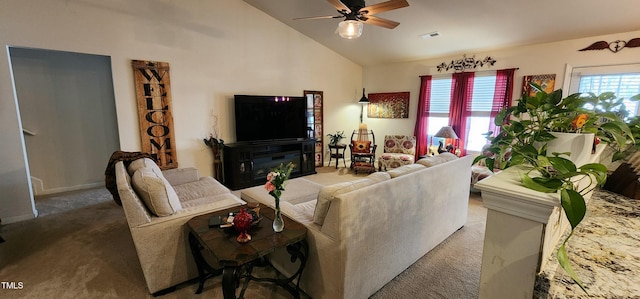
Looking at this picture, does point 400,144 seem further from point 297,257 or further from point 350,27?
point 297,257

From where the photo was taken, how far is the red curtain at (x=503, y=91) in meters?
4.63

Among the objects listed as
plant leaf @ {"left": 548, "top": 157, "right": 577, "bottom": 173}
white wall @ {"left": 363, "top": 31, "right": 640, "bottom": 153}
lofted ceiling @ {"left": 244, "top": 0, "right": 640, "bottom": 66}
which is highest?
lofted ceiling @ {"left": 244, "top": 0, "right": 640, "bottom": 66}

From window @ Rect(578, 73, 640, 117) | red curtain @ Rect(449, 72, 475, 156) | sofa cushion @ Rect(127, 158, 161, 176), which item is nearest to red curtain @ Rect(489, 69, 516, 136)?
red curtain @ Rect(449, 72, 475, 156)

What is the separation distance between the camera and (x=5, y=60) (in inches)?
121

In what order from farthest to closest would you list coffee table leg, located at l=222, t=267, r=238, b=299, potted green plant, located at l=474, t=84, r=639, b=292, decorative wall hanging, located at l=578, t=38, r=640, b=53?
decorative wall hanging, located at l=578, t=38, r=640, b=53
coffee table leg, located at l=222, t=267, r=238, b=299
potted green plant, located at l=474, t=84, r=639, b=292

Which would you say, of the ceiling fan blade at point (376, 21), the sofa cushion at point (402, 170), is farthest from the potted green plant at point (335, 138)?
the sofa cushion at point (402, 170)

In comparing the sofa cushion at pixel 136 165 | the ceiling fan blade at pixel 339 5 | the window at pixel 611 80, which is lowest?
the sofa cushion at pixel 136 165

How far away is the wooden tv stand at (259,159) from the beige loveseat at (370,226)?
2018 mm

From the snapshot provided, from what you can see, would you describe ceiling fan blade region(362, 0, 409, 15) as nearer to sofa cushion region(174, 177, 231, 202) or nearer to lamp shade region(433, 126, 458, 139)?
sofa cushion region(174, 177, 231, 202)

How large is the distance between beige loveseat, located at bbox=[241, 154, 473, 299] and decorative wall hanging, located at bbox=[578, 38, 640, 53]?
10.8ft

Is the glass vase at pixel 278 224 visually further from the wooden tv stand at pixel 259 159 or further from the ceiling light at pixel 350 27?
the wooden tv stand at pixel 259 159

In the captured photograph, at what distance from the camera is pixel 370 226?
1.87 meters

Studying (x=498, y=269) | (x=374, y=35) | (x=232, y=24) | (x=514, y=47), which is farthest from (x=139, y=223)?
→ (x=514, y=47)

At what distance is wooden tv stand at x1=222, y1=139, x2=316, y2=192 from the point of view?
15.0ft
